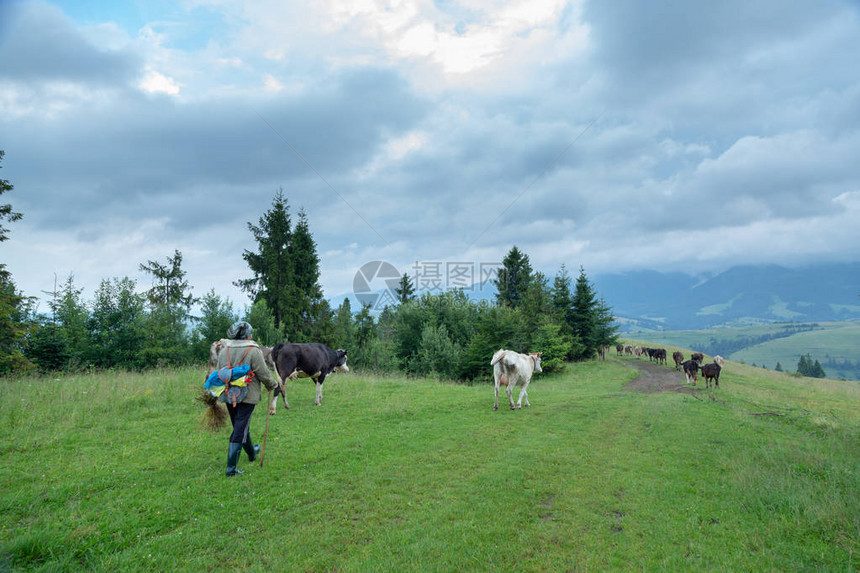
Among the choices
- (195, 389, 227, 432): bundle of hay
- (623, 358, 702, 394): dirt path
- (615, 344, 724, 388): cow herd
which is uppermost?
(195, 389, 227, 432): bundle of hay

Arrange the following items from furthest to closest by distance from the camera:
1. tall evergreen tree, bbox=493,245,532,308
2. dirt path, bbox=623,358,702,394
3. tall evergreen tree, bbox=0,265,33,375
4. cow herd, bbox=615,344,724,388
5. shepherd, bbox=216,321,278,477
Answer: tall evergreen tree, bbox=493,245,532,308
cow herd, bbox=615,344,724,388
dirt path, bbox=623,358,702,394
tall evergreen tree, bbox=0,265,33,375
shepherd, bbox=216,321,278,477

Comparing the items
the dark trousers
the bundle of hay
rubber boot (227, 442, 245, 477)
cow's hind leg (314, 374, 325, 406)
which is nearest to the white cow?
cow's hind leg (314, 374, 325, 406)

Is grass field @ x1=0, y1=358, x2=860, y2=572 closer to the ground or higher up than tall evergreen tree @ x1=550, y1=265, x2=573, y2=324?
closer to the ground

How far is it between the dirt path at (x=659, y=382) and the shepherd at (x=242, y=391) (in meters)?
21.1

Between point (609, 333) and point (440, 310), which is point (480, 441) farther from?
point (609, 333)

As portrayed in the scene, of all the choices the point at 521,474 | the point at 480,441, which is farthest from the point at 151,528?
the point at 480,441

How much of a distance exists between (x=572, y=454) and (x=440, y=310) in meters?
37.5

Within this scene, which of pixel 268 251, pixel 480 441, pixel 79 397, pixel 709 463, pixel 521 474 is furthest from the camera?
pixel 268 251

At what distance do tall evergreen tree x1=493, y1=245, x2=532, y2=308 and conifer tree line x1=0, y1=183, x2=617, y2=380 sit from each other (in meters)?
4.74

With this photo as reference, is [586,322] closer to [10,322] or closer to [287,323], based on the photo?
[287,323]

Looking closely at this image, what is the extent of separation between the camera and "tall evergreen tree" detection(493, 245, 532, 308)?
199 ft

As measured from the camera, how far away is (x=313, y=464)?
25.5 ft

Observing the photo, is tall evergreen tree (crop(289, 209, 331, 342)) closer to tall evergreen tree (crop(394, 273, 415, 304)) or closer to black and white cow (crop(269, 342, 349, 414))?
black and white cow (crop(269, 342, 349, 414))

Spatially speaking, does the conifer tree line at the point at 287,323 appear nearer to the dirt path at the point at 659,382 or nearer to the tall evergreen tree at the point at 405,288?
the dirt path at the point at 659,382
